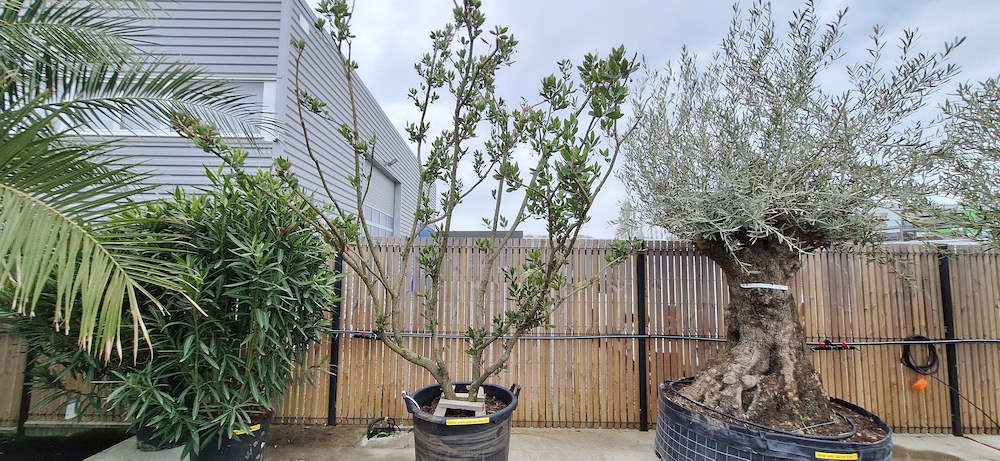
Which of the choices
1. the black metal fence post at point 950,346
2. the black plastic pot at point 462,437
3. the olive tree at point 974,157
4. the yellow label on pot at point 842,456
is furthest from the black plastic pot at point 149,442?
the black metal fence post at point 950,346

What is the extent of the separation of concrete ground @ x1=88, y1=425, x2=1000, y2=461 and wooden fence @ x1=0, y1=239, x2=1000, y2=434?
4.5 inches

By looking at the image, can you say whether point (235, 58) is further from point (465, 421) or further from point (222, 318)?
point (465, 421)

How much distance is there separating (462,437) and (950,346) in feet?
13.3

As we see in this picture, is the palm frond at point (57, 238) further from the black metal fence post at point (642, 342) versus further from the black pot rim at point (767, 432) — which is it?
the black metal fence post at point (642, 342)

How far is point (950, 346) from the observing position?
10.7ft

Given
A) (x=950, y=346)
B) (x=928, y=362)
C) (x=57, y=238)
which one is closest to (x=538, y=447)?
(x=57, y=238)

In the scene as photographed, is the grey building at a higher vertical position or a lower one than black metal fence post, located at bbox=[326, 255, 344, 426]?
higher

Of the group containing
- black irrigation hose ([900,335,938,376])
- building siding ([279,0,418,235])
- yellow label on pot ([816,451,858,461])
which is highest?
building siding ([279,0,418,235])

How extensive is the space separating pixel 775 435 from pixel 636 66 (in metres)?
2.07

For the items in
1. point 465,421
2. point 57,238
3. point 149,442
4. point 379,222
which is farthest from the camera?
point 379,222

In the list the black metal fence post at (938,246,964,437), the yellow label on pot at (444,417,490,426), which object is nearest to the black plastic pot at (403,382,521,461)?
the yellow label on pot at (444,417,490,426)

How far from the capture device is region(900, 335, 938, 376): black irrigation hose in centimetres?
322

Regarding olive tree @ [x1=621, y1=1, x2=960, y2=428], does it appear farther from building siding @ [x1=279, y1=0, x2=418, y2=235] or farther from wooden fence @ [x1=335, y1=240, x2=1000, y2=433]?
building siding @ [x1=279, y1=0, x2=418, y2=235]

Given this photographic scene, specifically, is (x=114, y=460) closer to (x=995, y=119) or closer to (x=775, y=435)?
(x=775, y=435)
